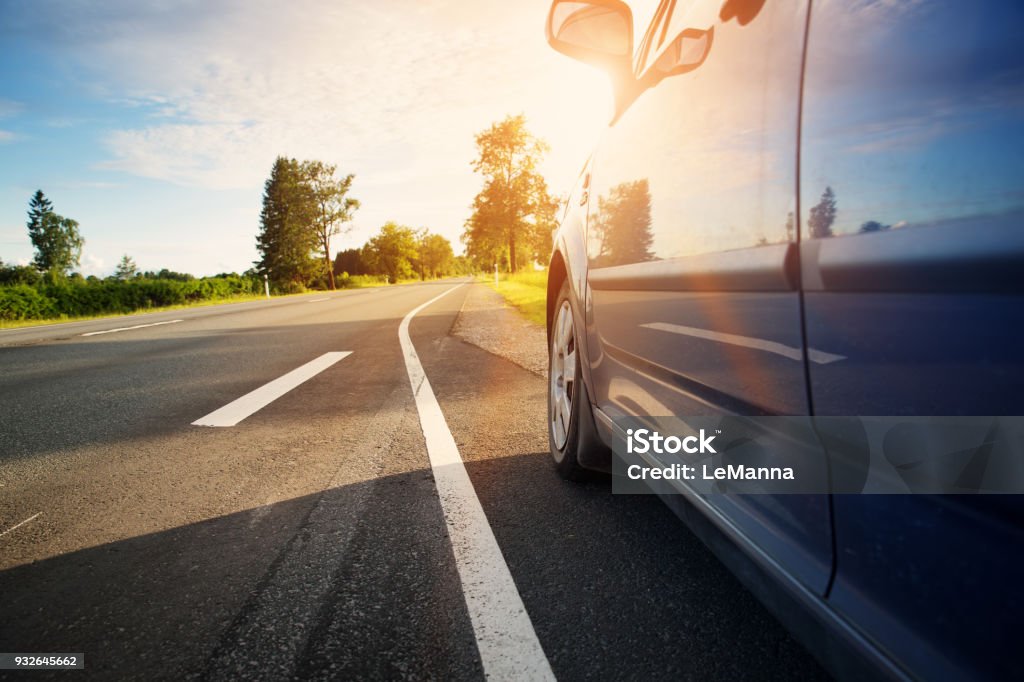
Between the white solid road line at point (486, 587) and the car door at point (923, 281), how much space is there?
842 mm

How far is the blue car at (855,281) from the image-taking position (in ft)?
2.10

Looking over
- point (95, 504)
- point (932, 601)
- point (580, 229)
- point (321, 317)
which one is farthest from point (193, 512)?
point (321, 317)

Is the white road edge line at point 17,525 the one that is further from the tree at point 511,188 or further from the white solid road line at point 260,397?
the tree at point 511,188

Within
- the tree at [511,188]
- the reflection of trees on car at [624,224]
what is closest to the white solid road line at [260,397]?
the reflection of trees on car at [624,224]

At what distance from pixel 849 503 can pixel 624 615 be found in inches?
38.1

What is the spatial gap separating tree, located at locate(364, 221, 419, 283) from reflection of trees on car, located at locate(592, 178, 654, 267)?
98.3 m

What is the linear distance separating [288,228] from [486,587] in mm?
63241

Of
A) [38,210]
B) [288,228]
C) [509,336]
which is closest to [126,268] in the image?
[38,210]

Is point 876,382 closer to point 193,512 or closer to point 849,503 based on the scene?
point 849,503

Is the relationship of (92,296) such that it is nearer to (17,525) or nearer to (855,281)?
(17,525)

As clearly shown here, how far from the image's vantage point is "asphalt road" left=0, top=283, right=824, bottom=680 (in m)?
1.49

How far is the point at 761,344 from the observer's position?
3.45ft

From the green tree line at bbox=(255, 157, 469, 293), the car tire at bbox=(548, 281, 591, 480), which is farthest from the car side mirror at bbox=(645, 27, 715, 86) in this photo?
the green tree line at bbox=(255, 157, 469, 293)

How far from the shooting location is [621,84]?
2.08 meters
